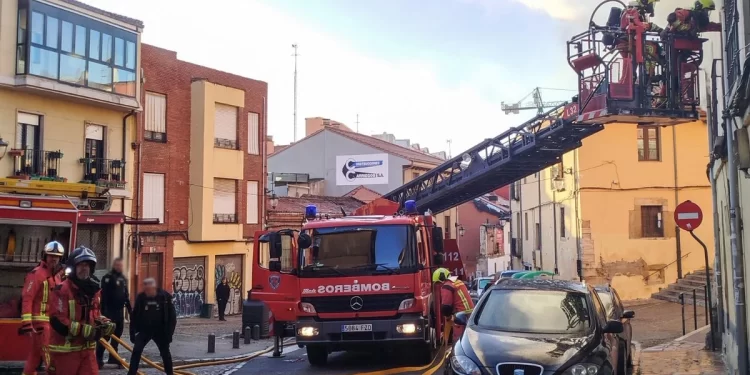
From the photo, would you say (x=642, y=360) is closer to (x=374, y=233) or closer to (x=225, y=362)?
(x=374, y=233)

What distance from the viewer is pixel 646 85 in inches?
677

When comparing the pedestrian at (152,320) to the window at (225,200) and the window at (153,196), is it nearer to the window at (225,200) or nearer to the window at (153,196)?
the window at (153,196)

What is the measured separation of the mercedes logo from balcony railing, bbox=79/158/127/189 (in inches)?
600

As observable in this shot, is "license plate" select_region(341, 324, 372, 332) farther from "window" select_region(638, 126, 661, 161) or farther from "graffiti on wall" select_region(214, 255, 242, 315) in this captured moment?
"graffiti on wall" select_region(214, 255, 242, 315)

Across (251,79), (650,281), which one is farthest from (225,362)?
(251,79)

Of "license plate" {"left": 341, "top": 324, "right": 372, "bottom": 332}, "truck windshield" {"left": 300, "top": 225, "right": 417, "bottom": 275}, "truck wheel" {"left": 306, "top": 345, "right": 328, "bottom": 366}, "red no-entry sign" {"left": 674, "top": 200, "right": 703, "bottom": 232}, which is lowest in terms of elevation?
"truck wheel" {"left": 306, "top": 345, "right": 328, "bottom": 366}

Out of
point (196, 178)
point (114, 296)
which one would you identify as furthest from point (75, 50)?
point (114, 296)

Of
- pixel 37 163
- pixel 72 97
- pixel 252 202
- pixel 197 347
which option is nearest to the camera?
pixel 197 347

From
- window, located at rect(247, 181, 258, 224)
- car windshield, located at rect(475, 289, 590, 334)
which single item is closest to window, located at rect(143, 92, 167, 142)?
window, located at rect(247, 181, 258, 224)

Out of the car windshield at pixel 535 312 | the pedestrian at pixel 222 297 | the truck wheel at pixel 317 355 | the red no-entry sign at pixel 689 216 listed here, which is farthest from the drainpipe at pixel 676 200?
the car windshield at pixel 535 312

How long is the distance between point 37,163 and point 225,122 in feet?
33.3

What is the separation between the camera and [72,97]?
2473 centimetres

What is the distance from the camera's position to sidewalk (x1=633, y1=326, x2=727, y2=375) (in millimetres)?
12258

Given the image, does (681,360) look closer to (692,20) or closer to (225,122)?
(692,20)
